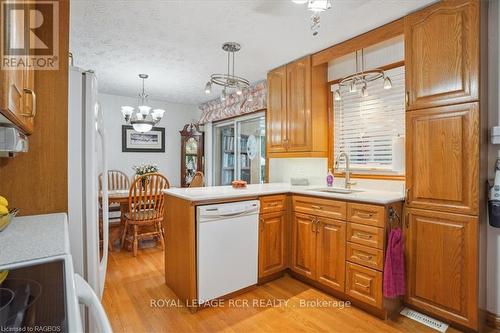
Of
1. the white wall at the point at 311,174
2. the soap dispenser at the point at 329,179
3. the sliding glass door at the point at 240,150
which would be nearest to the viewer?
the white wall at the point at 311,174

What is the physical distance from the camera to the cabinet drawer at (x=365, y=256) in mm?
2023

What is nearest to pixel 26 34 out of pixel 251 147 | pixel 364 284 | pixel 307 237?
pixel 307 237

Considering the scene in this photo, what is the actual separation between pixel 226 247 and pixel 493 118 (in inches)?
86.7

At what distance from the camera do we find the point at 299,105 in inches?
120

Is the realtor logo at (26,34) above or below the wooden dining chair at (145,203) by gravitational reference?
above

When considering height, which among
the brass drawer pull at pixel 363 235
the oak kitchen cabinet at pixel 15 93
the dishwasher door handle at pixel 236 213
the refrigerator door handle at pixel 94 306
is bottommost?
the brass drawer pull at pixel 363 235

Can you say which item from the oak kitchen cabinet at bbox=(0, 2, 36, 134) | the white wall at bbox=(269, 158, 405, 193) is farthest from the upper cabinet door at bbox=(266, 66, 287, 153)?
the oak kitchen cabinet at bbox=(0, 2, 36, 134)

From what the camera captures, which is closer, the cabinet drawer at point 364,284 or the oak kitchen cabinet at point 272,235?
the cabinet drawer at point 364,284

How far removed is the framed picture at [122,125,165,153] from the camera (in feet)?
16.2

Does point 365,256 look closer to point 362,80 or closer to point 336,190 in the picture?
point 336,190

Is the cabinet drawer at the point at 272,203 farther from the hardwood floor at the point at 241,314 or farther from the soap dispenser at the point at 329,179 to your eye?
the hardwood floor at the point at 241,314

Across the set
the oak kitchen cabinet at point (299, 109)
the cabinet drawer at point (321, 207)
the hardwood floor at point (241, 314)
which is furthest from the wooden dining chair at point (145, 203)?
the cabinet drawer at point (321, 207)

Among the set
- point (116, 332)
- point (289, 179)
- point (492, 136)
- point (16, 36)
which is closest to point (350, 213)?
point (492, 136)

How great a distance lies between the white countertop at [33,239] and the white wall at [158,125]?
3.72 meters
